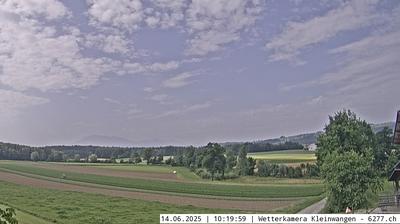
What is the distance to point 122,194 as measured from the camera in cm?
4591

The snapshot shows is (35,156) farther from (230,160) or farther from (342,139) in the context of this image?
(342,139)

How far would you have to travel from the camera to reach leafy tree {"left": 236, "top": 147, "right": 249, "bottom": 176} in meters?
73.5

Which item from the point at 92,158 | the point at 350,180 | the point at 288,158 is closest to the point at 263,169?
the point at 288,158

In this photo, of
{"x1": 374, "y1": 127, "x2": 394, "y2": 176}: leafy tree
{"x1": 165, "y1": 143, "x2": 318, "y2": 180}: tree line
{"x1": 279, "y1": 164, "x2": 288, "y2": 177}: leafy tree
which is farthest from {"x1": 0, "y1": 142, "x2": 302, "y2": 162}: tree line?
{"x1": 374, "y1": 127, "x2": 394, "y2": 176}: leafy tree

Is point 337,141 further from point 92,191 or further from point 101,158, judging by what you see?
point 101,158

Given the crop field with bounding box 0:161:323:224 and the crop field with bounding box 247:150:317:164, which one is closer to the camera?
the crop field with bounding box 0:161:323:224

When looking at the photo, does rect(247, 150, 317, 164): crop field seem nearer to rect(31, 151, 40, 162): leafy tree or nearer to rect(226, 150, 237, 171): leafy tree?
rect(226, 150, 237, 171): leafy tree

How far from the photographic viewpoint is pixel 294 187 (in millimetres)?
Answer: 57688

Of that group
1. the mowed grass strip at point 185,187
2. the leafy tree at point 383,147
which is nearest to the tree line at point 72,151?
the mowed grass strip at point 185,187

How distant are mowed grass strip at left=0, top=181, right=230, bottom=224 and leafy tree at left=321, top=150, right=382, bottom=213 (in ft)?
27.3

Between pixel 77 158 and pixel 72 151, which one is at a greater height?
pixel 72 151

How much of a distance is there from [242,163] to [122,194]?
109 ft

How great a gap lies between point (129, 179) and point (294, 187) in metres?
21.5

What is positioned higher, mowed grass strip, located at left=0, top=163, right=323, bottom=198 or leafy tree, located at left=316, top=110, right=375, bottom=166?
leafy tree, located at left=316, top=110, right=375, bottom=166
